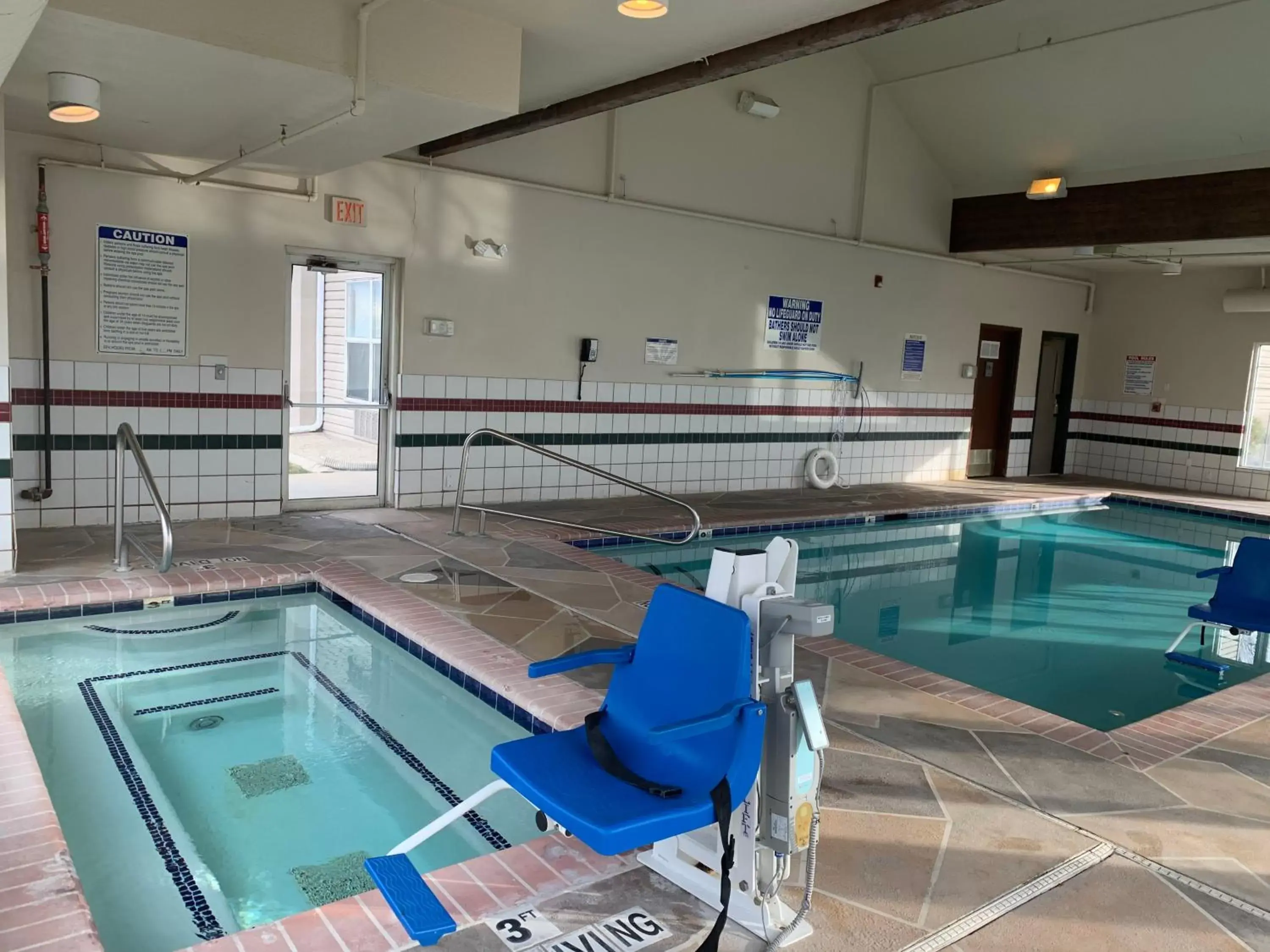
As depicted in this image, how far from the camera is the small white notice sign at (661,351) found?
822 cm

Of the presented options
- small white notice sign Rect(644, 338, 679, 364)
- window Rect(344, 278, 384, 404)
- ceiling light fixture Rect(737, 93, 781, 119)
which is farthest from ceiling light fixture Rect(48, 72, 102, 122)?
ceiling light fixture Rect(737, 93, 781, 119)

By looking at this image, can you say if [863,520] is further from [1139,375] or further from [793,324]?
[1139,375]

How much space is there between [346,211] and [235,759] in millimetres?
4224

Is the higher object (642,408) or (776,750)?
(642,408)

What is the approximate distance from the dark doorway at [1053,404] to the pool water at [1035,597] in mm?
2614

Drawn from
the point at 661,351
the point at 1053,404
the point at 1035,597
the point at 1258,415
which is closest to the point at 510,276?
the point at 661,351

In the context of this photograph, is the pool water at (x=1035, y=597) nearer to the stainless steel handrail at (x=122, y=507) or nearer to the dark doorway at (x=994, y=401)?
the dark doorway at (x=994, y=401)

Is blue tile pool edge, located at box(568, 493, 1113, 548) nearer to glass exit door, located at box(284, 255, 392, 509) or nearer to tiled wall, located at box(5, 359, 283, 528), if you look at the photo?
glass exit door, located at box(284, 255, 392, 509)

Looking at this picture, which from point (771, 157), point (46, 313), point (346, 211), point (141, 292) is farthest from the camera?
point (771, 157)

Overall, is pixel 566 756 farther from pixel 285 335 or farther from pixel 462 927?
pixel 285 335

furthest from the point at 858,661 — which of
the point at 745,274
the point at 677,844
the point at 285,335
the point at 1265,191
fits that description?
the point at 1265,191

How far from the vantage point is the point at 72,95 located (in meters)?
4.02

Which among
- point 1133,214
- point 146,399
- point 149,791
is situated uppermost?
point 1133,214

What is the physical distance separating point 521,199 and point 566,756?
5.79m
